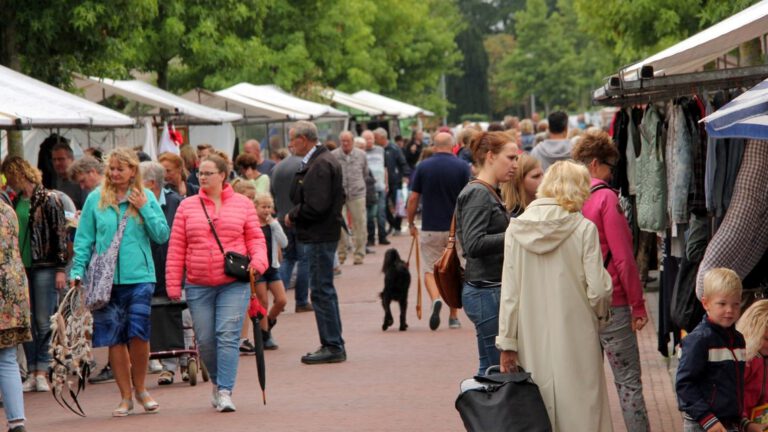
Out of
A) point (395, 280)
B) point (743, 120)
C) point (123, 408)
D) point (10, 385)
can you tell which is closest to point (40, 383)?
point (123, 408)

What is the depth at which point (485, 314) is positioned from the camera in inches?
313

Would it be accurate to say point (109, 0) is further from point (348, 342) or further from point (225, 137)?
point (225, 137)

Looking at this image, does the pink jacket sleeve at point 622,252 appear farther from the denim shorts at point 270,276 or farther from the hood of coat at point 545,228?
the denim shorts at point 270,276

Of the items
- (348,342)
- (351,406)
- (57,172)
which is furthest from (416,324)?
(351,406)

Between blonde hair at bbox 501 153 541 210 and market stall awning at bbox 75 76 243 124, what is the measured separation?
1244 centimetres

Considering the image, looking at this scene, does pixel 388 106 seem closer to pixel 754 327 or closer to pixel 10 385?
pixel 10 385

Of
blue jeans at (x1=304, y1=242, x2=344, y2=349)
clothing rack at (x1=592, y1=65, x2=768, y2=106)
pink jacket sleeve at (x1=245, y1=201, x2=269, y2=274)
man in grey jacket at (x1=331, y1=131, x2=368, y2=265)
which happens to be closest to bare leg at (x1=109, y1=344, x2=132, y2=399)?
pink jacket sleeve at (x1=245, y1=201, x2=269, y2=274)

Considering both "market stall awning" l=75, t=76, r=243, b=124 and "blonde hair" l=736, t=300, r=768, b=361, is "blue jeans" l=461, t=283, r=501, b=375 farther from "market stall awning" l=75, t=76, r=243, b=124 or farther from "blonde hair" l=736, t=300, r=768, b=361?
"market stall awning" l=75, t=76, r=243, b=124

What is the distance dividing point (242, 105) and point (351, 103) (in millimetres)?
12050

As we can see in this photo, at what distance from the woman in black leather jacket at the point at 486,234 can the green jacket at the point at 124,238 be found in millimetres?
2931

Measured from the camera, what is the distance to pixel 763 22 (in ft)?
24.4

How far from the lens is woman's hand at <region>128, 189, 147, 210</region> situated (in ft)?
33.3

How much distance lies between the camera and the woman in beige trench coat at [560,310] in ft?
22.7

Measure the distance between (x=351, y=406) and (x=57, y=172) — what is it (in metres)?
5.26
